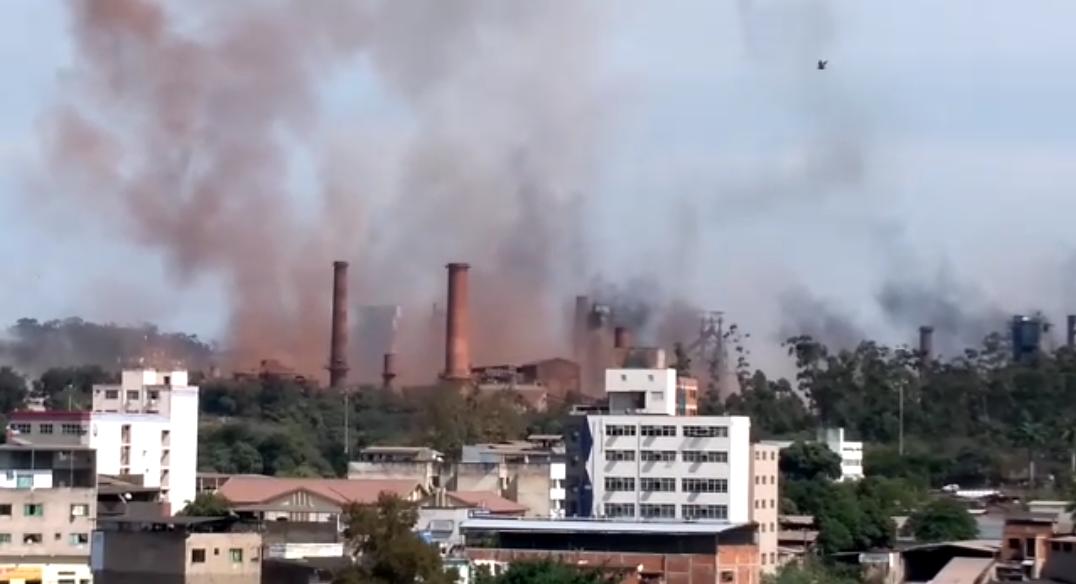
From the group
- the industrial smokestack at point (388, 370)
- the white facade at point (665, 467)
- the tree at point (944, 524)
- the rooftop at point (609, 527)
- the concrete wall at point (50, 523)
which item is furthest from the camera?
the industrial smokestack at point (388, 370)

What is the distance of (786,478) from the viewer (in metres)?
64.9

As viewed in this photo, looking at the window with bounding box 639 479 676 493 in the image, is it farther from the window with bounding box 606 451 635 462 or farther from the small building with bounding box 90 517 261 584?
the small building with bounding box 90 517 261 584

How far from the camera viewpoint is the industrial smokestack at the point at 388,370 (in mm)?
84850

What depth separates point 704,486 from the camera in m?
52.7

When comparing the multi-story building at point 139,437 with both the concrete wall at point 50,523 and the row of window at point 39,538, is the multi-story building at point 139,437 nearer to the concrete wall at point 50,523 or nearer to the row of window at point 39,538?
the concrete wall at point 50,523

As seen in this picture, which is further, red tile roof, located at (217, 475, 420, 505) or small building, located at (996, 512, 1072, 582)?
red tile roof, located at (217, 475, 420, 505)

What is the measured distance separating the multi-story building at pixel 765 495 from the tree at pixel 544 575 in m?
13.5

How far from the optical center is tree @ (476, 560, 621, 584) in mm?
36781

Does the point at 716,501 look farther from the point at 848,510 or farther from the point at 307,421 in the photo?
the point at 307,421

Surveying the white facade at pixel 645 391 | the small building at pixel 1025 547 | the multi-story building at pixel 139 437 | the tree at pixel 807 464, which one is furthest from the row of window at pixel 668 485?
the tree at pixel 807 464

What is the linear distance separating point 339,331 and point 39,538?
41.7 metres

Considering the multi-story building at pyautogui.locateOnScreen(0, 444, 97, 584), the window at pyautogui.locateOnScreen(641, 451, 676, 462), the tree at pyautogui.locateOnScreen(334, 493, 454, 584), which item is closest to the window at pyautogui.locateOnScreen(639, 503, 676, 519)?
the window at pyautogui.locateOnScreen(641, 451, 676, 462)

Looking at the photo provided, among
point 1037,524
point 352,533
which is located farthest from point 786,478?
point 352,533

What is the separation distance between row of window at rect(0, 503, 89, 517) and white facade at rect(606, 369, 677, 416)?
52.7 feet
